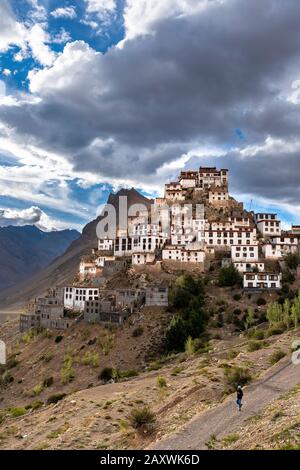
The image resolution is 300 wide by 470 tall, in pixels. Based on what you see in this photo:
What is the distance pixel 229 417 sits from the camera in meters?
19.2

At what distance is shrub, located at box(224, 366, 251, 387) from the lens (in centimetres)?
2492

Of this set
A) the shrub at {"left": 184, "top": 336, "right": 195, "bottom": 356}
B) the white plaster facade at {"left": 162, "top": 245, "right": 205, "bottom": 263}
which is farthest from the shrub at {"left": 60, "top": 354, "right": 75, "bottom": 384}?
the white plaster facade at {"left": 162, "top": 245, "right": 205, "bottom": 263}

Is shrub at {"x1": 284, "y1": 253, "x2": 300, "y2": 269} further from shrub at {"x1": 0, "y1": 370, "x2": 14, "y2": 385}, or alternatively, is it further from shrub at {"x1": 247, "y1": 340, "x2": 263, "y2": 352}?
shrub at {"x1": 0, "y1": 370, "x2": 14, "y2": 385}

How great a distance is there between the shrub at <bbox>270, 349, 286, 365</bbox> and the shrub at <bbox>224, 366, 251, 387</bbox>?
3.37 m

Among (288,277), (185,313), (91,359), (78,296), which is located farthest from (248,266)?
(91,359)

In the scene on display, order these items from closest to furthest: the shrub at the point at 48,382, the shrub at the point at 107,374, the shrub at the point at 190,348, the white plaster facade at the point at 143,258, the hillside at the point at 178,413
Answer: the hillside at the point at 178,413 → the shrub at the point at 190,348 → the shrub at the point at 107,374 → the shrub at the point at 48,382 → the white plaster facade at the point at 143,258

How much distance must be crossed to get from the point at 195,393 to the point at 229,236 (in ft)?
194

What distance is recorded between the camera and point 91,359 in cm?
5800

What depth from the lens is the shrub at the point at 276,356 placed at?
28.7 meters

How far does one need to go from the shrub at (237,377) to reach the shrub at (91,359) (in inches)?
1351

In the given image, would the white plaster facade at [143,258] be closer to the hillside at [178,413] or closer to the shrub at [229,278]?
the shrub at [229,278]

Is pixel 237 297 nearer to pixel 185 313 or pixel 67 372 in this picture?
pixel 185 313

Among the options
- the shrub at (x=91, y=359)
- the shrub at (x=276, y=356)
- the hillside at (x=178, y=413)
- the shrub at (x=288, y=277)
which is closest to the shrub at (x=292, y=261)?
the shrub at (x=288, y=277)
